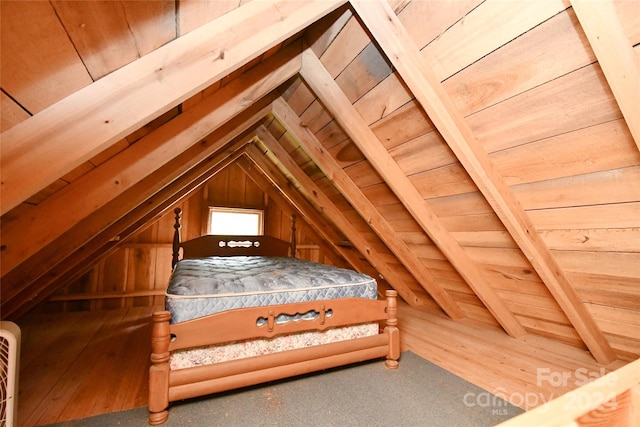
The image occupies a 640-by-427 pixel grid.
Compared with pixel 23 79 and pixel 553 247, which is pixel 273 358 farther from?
pixel 553 247

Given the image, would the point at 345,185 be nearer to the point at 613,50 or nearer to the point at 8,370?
the point at 613,50

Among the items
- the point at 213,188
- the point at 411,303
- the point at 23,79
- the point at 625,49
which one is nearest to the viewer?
the point at 23,79

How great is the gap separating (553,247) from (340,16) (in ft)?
5.61

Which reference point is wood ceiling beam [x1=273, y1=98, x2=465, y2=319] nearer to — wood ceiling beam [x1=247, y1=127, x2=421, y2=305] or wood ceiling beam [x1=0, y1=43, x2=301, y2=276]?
wood ceiling beam [x1=247, y1=127, x2=421, y2=305]

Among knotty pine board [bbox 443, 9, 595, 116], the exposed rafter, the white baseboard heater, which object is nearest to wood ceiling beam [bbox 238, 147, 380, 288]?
the exposed rafter

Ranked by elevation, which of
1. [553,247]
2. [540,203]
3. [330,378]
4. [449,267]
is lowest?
[330,378]

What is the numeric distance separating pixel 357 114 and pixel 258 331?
1.47m

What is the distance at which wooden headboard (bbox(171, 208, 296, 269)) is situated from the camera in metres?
3.39

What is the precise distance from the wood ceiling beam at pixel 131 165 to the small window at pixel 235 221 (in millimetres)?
2664

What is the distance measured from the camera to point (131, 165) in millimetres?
1327

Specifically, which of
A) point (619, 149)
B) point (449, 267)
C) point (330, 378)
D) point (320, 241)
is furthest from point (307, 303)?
point (320, 241)

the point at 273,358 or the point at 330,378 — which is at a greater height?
the point at 273,358

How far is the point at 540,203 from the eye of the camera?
1423 mm

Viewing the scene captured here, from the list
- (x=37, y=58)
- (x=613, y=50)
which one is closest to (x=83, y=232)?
(x=37, y=58)
